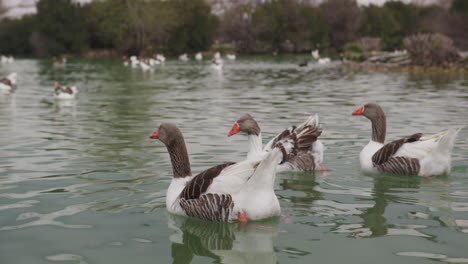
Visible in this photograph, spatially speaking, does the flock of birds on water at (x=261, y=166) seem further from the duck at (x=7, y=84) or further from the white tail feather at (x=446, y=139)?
the duck at (x=7, y=84)

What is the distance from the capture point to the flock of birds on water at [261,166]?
22.1 ft

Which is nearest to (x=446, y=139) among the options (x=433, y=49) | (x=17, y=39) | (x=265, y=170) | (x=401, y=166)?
(x=401, y=166)

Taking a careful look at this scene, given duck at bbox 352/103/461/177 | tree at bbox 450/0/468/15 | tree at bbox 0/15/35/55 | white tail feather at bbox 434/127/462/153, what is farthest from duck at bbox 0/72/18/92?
tree at bbox 0/15/35/55

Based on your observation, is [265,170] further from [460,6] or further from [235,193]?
[460,6]

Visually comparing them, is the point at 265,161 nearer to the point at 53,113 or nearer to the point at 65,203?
the point at 65,203

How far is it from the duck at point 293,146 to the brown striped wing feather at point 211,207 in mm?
2590

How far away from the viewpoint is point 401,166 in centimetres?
930

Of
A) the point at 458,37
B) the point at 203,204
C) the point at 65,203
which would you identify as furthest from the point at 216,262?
the point at 458,37

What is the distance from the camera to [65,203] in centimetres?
812

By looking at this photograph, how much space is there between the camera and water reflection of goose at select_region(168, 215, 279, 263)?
19.7ft

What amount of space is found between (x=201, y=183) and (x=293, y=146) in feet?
11.0

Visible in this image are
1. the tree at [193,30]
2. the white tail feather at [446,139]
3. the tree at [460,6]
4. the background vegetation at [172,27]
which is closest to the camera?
the white tail feather at [446,139]

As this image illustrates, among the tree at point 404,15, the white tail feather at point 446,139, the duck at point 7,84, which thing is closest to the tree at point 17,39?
the tree at point 404,15

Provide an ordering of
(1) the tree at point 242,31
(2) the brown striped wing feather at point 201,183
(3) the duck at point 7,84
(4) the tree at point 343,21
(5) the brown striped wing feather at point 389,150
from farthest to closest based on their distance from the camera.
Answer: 1. (4) the tree at point 343,21
2. (1) the tree at point 242,31
3. (3) the duck at point 7,84
4. (5) the brown striped wing feather at point 389,150
5. (2) the brown striped wing feather at point 201,183
